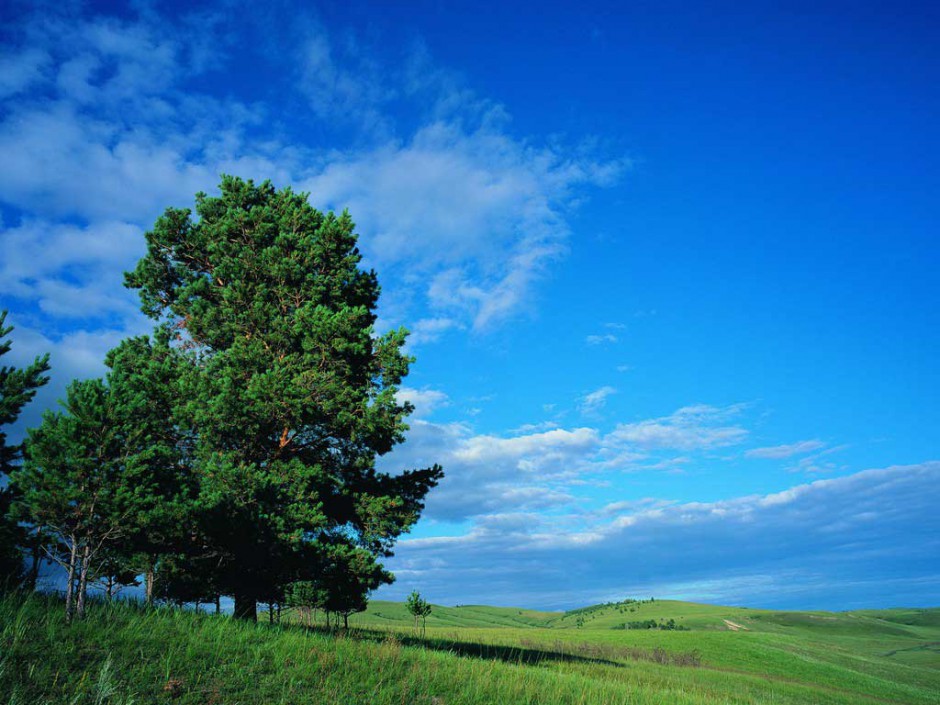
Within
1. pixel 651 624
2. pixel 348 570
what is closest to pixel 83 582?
pixel 348 570

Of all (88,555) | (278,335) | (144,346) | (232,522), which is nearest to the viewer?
(88,555)

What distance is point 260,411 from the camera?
16.0 m

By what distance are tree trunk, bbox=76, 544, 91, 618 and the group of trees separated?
3.53 ft

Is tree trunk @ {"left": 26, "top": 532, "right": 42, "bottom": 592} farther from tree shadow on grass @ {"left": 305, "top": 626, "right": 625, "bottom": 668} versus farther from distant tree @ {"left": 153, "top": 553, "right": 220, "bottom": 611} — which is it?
tree shadow on grass @ {"left": 305, "top": 626, "right": 625, "bottom": 668}

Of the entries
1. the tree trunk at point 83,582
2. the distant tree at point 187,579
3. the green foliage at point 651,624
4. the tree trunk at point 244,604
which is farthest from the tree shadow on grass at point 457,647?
the green foliage at point 651,624

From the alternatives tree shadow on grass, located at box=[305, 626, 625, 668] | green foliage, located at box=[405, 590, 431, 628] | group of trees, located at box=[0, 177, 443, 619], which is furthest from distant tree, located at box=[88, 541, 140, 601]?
green foliage, located at box=[405, 590, 431, 628]

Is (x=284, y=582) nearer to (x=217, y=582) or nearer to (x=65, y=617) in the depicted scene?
(x=217, y=582)

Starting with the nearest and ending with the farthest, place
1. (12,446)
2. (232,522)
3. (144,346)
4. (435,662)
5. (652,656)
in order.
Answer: (435,662)
(12,446)
(232,522)
(144,346)
(652,656)

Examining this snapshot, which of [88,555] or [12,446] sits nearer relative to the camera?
[88,555]

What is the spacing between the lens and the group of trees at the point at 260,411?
15250 mm

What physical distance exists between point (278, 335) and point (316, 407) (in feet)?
10.3

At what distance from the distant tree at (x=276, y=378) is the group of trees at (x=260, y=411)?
0.06 m

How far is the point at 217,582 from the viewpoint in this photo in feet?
55.0

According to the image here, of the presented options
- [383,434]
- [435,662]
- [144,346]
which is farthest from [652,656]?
[144,346]
